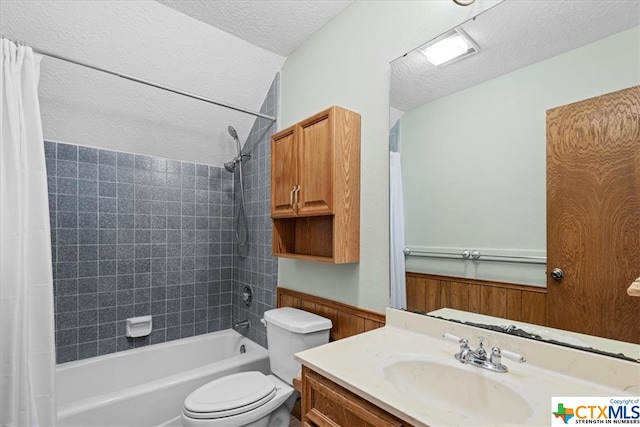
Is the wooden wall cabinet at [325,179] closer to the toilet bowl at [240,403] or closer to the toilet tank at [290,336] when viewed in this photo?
the toilet tank at [290,336]

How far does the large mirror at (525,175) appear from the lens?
957 mm

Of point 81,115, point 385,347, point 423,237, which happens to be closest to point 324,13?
point 423,237

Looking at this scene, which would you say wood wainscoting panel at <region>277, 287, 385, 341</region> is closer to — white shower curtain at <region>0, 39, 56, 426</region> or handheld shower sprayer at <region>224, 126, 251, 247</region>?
handheld shower sprayer at <region>224, 126, 251, 247</region>

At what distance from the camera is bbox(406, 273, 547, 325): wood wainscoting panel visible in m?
1.12

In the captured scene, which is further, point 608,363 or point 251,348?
point 251,348

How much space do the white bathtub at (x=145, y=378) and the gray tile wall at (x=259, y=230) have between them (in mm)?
262

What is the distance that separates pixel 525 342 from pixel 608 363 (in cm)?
21

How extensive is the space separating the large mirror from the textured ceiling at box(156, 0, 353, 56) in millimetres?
744

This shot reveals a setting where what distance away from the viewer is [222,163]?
2877 millimetres

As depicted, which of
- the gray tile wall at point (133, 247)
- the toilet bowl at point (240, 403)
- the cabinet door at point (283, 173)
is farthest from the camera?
the gray tile wall at point (133, 247)

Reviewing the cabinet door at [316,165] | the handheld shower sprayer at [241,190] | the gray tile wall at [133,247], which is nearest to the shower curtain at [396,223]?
the cabinet door at [316,165]

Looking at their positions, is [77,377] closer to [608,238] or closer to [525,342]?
[525,342]

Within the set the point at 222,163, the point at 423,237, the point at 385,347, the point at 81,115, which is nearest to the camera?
the point at 385,347

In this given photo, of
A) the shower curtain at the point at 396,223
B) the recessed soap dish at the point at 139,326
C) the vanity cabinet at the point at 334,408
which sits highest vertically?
the shower curtain at the point at 396,223
